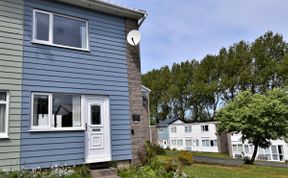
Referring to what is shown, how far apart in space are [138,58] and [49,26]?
4073mm

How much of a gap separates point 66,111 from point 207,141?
42.7m

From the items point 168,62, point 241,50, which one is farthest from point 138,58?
point 168,62

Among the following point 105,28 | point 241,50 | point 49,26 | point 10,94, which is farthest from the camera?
point 241,50

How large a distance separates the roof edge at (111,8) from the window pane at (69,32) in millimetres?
715

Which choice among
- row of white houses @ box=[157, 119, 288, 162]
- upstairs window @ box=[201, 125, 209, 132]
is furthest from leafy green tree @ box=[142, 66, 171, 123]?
upstairs window @ box=[201, 125, 209, 132]

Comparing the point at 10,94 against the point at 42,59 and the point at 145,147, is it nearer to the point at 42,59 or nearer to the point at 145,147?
the point at 42,59

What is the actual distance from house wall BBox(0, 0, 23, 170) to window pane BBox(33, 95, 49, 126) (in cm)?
53

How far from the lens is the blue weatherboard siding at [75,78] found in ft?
27.8

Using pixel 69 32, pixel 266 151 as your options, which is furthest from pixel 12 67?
pixel 266 151

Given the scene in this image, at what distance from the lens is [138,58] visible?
11.7 meters

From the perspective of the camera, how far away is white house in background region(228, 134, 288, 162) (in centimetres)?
3644

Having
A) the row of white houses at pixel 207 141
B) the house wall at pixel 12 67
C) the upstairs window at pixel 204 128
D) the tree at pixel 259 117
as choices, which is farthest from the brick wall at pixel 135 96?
the upstairs window at pixel 204 128

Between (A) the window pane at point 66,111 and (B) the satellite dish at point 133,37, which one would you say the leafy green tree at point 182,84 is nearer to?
(B) the satellite dish at point 133,37

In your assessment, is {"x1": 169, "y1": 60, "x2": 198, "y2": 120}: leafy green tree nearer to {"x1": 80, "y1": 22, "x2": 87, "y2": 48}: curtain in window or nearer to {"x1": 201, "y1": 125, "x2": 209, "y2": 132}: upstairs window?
{"x1": 201, "y1": 125, "x2": 209, "y2": 132}: upstairs window
